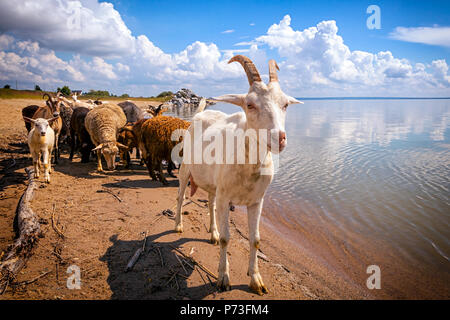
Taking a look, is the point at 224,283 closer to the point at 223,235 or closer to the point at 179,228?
the point at 223,235

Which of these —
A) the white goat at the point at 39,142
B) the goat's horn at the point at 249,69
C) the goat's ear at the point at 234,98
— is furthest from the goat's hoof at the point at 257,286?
the white goat at the point at 39,142

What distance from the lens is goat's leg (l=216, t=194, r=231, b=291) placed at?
3531 mm

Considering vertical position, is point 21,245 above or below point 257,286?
above

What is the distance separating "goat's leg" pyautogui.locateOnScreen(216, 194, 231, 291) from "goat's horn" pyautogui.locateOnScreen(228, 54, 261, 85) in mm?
1680

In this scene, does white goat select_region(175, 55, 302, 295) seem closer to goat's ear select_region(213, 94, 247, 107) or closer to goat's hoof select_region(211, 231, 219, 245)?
goat's ear select_region(213, 94, 247, 107)

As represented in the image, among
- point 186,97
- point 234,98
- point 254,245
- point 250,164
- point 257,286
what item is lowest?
point 257,286

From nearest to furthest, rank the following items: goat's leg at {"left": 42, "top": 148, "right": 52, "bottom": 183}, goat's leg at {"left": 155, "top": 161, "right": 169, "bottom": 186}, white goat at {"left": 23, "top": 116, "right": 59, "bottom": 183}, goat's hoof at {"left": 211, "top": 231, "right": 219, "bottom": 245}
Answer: goat's hoof at {"left": 211, "top": 231, "right": 219, "bottom": 245} < goat's leg at {"left": 42, "top": 148, "right": 52, "bottom": 183} < white goat at {"left": 23, "top": 116, "right": 59, "bottom": 183} < goat's leg at {"left": 155, "top": 161, "right": 169, "bottom": 186}

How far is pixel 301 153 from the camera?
14.9 metres

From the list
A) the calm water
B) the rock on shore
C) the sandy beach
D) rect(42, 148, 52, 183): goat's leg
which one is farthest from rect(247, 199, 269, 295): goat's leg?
the rock on shore

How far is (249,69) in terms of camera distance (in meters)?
3.15

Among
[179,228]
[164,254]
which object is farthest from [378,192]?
[164,254]


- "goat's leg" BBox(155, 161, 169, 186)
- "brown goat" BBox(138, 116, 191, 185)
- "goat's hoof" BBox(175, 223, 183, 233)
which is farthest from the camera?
"goat's leg" BBox(155, 161, 169, 186)

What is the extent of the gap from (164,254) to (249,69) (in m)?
3.42

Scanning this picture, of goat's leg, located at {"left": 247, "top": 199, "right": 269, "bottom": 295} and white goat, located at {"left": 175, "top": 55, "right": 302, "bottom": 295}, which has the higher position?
white goat, located at {"left": 175, "top": 55, "right": 302, "bottom": 295}
